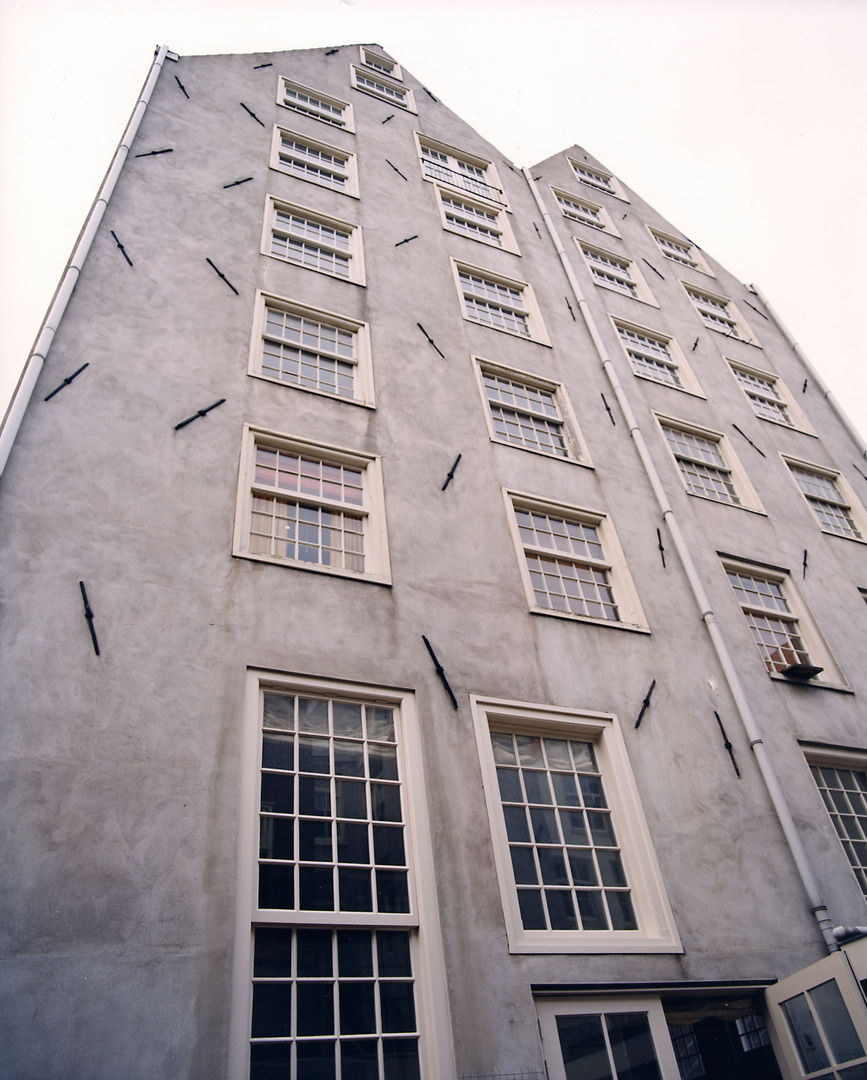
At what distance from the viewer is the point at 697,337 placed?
22.7 m

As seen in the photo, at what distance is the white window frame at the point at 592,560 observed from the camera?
39.4 feet

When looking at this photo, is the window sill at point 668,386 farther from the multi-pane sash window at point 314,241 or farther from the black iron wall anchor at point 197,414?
the black iron wall anchor at point 197,414

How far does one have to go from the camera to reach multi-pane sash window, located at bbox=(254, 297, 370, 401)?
45.0 ft

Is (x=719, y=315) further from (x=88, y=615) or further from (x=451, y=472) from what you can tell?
(x=88, y=615)

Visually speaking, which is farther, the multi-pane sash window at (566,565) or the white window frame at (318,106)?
the white window frame at (318,106)

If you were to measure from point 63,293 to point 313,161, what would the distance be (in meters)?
10.1

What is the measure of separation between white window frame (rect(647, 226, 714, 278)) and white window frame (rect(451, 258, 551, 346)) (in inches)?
420

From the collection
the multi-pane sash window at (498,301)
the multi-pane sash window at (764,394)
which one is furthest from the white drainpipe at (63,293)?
the multi-pane sash window at (764,394)

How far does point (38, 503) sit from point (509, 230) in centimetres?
1656

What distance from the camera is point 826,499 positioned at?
1928 centimetres

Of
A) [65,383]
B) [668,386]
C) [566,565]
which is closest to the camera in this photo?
[65,383]

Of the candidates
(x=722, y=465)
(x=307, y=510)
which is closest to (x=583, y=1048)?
(x=307, y=510)

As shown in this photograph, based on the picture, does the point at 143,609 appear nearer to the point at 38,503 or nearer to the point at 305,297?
the point at 38,503

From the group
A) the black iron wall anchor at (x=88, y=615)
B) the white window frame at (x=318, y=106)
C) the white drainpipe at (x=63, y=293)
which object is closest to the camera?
the black iron wall anchor at (x=88, y=615)
